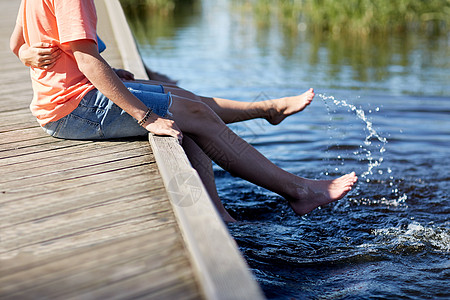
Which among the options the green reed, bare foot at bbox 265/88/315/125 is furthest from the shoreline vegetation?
bare foot at bbox 265/88/315/125

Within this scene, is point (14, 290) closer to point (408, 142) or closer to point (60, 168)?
point (60, 168)

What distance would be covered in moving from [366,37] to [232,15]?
4506mm

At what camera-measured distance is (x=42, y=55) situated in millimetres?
2682

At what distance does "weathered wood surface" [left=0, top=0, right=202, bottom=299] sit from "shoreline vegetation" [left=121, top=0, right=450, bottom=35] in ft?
28.6

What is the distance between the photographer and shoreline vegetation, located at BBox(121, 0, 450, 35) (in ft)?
35.3

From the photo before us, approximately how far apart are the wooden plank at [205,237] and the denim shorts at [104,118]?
410 mm

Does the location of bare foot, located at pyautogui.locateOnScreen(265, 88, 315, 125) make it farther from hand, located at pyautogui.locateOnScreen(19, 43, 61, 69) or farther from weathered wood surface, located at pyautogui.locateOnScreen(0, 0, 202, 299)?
hand, located at pyautogui.locateOnScreen(19, 43, 61, 69)

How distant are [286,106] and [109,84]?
123 centimetres

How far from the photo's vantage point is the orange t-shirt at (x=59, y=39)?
2512mm

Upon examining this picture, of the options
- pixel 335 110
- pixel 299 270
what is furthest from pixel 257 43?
pixel 299 270

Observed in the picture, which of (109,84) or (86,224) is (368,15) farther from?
(86,224)

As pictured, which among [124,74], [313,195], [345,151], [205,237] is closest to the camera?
[205,237]

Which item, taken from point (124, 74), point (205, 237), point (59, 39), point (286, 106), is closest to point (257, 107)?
point (286, 106)

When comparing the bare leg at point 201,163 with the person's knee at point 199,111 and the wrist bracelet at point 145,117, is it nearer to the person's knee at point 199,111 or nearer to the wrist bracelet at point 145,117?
the person's knee at point 199,111
